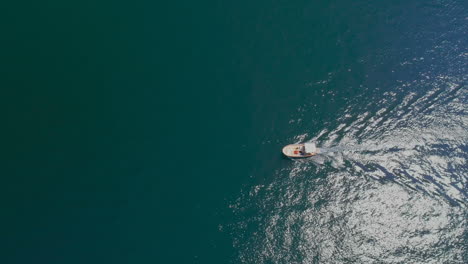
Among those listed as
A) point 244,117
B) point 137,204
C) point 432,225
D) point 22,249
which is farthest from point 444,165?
point 22,249

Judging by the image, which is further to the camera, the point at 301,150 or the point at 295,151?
the point at 295,151

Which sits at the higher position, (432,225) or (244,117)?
(244,117)

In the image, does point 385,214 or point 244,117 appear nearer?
point 385,214

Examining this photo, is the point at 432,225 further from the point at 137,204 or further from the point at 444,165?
the point at 137,204

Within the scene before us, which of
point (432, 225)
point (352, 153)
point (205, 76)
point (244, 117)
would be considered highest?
point (205, 76)

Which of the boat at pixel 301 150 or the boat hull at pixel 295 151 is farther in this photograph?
the boat hull at pixel 295 151

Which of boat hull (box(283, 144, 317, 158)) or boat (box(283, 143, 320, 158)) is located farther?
boat hull (box(283, 144, 317, 158))
